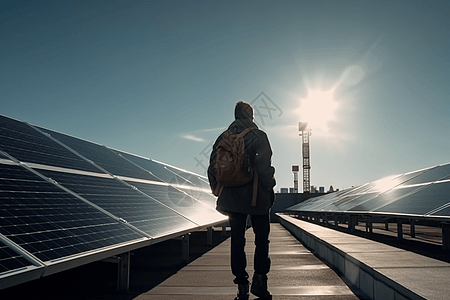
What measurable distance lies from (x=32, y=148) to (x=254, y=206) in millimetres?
5014

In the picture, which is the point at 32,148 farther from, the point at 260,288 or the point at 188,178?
the point at 188,178

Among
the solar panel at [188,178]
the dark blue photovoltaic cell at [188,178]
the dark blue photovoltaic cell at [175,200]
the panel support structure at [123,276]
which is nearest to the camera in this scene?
the panel support structure at [123,276]

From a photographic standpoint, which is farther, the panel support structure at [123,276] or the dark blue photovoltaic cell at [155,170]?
the dark blue photovoltaic cell at [155,170]

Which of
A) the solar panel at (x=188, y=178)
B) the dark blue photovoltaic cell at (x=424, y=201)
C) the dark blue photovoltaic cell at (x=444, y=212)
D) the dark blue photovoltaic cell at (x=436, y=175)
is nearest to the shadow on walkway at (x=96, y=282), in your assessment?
the dark blue photovoltaic cell at (x=444, y=212)

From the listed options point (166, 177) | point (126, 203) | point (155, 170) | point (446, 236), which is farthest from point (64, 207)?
point (155, 170)

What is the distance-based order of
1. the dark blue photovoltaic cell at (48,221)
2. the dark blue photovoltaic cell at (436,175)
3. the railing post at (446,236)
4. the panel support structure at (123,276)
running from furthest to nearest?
the dark blue photovoltaic cell at (436,175) → the railing post at (446,236) → the panel support structure at (123,276) → the dark blue photovoltaic cell at (48,221)

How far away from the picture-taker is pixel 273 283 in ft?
18.4

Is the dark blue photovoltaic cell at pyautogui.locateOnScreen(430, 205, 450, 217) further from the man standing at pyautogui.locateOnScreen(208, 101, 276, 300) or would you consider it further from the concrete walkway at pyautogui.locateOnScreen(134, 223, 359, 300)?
the man standing at pyautogui.locateOnScreen(208, 101, 276, 300)


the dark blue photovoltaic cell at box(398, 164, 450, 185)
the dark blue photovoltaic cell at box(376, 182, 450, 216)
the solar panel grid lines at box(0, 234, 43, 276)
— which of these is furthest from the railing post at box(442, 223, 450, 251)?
the solar panel grid lines at box(0, 234, 43, 276)

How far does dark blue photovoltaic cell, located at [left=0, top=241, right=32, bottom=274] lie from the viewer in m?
2.87

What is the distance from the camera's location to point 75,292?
193 inches

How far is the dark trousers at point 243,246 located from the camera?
13.5 ft

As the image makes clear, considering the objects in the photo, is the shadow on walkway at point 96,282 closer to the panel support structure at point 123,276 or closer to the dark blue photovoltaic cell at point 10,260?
the panel support structure at point 123,276

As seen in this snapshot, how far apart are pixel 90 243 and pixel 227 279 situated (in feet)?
8.70
